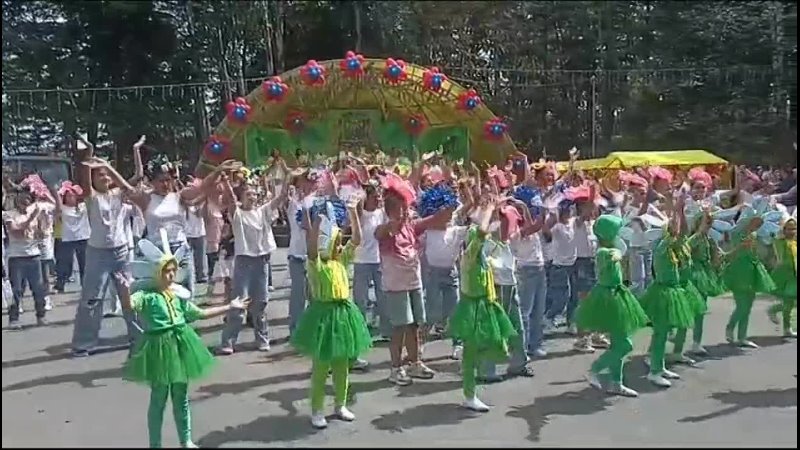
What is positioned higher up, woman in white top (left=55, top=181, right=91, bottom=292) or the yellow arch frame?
the yellow arch frame

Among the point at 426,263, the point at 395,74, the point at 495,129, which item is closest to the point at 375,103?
the point at 395,74

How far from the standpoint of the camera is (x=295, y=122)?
1073cm

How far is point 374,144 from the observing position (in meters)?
11.0

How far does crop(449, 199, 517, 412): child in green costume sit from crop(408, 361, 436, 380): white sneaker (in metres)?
0.57

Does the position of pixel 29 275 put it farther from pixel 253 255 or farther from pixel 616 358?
pixel 616 358

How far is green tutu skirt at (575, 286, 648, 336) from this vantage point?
4.33m

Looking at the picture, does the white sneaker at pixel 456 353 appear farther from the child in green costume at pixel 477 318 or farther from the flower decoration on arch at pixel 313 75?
the flower decoration on arch at pixel 313 75

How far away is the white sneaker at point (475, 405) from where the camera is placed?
411 cm

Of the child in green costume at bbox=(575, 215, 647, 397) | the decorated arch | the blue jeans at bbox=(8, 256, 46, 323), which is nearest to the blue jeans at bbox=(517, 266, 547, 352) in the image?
the child in green costume at bbox=(575, 215, 647, 397)

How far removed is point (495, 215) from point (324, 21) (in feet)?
3.91

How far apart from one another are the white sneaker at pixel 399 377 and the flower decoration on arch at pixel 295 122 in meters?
6.24

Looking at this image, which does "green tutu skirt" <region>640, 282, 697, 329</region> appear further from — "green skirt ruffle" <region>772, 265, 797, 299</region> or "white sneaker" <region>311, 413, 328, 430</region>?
"white sneaker" <region>311, 413, 328, 430</region>

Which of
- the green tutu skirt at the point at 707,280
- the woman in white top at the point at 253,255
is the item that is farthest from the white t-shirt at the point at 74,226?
the green tutu skirt at the point at 707,280

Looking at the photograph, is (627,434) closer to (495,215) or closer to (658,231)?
(495,215)
